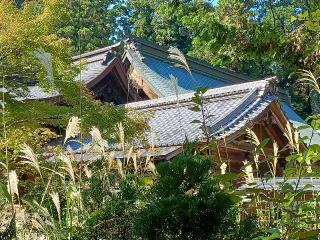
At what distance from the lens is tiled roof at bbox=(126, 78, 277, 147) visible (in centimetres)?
928

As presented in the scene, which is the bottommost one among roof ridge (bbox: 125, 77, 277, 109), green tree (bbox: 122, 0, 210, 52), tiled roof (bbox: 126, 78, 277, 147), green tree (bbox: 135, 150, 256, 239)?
green tree (bbox: 135, 150, 256, 239)

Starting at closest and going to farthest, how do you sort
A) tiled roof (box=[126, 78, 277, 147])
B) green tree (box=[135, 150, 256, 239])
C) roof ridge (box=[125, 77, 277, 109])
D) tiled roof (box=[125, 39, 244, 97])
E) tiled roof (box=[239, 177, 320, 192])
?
1. green tree (box=[135, 150, 256, 239])
2. tiled roof (box=[239, 177, 320, 192])
3. tiled roof (box=[126, 78, 277, 147])
4. roof ridge (box=[125, 77, 277, 109])
5. tiled roof (box=[125, 39, 244, 97])

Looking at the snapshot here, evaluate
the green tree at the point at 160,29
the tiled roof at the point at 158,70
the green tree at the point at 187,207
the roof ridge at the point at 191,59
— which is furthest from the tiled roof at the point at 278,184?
the green tree at the point at 160,29

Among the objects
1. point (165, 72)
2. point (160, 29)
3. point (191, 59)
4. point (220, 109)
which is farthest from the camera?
point (160, 29)

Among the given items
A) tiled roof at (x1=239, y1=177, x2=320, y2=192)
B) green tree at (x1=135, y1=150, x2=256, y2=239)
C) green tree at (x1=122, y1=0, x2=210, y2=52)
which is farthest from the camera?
green tree at (x1=122, y1=0, x2=210, y2=52)

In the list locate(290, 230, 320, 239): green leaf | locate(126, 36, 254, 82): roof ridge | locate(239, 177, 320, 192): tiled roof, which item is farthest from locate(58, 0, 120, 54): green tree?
locate(290, 230, 320, 239): green leaf

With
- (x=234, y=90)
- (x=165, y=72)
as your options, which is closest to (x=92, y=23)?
(x=165, y=72)

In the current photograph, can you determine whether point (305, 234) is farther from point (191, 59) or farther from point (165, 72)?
point (191, 59)

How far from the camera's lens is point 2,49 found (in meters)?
4.87

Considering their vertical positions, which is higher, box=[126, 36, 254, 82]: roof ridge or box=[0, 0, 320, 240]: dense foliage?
box=[126, 36, 254, 82]: roof ridge

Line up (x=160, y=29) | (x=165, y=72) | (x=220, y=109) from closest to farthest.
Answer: (x=220, y=109) < (x=165, y=72) < (x=160, y=29)

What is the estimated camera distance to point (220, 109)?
35.7ft

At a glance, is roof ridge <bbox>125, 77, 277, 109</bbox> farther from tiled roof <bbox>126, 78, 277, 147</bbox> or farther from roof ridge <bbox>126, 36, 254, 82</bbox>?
roof ridge <bbox>126, 36, 254, 82</bbox>

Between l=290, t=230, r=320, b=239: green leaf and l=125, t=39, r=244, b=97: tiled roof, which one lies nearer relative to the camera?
l=290, t=230, r=320, b=239: green leaf
